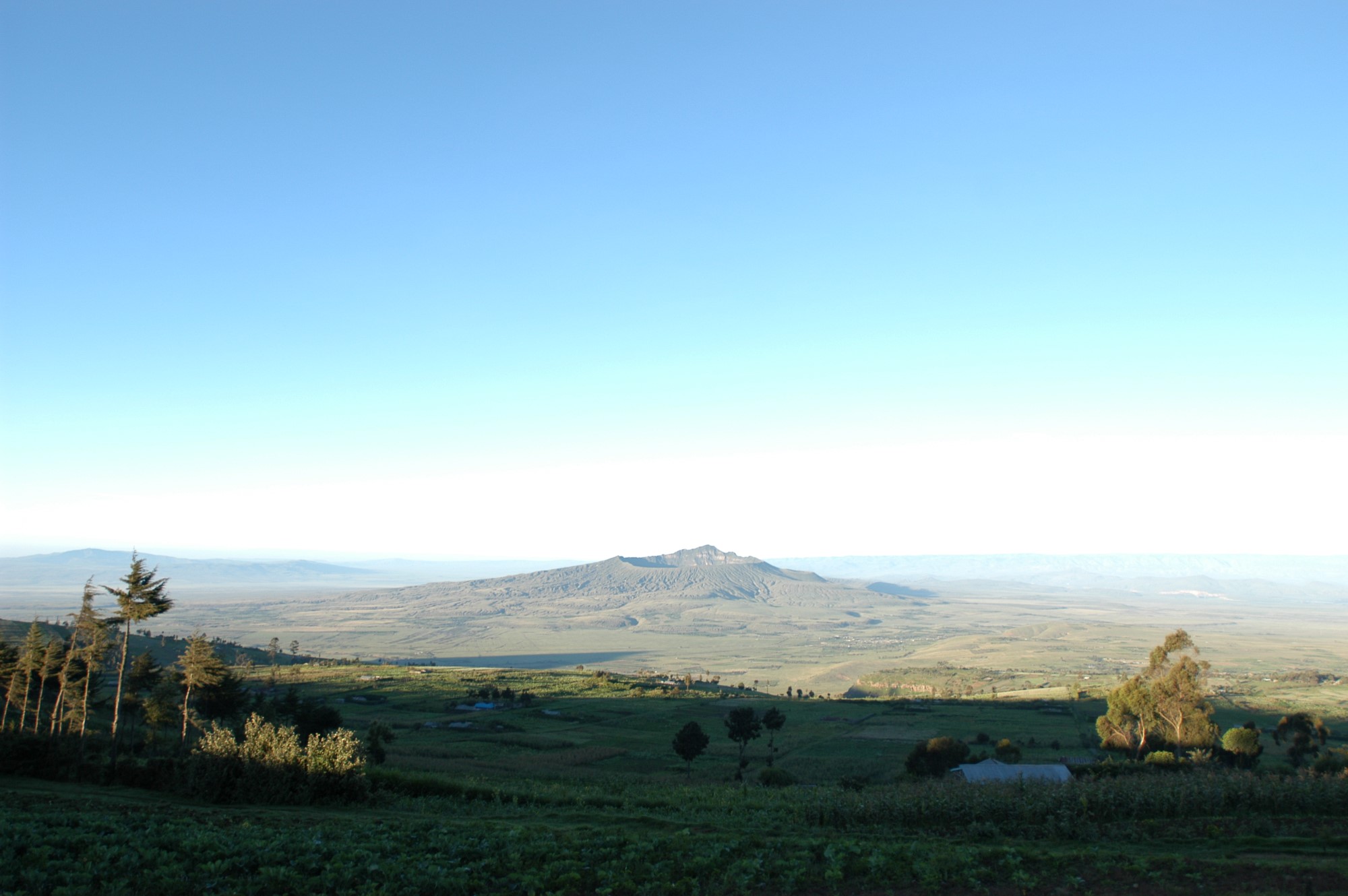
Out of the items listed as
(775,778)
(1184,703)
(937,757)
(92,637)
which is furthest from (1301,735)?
(92,637)

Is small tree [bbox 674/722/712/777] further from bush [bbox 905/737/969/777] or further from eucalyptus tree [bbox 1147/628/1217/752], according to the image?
eucalyptus tree [bbox 1147/628/1217/752]

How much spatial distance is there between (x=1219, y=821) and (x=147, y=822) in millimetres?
27868

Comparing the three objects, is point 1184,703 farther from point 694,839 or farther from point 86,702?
point 86,702

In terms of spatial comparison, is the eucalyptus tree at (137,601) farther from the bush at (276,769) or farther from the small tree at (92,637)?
the bush at (276,769)

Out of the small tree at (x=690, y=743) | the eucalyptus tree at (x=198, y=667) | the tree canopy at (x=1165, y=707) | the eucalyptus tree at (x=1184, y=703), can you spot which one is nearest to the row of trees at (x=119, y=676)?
the eucalyptus tree at (x=198, y=667)

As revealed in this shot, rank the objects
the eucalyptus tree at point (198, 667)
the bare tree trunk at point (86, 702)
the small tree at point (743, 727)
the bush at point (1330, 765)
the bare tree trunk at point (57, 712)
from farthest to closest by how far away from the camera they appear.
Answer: the small tree at point (743, 727), the bush at point (1330, 765), the eucalyptus tree at point (198, 667), the bare tree trunk at point (57, 712), the bare tree trunk at point (86, 702)

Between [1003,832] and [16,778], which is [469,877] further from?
[16,778]

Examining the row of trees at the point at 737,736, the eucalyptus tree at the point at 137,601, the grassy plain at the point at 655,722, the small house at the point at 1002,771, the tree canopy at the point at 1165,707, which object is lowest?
the grassy plain at the point at 655,722

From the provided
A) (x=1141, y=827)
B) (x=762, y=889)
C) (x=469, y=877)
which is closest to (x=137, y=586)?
(x=469, y=877)

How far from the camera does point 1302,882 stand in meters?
14.4

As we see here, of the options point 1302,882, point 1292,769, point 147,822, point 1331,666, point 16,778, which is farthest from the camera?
point 1331,666

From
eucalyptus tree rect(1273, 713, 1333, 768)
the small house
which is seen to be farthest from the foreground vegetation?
the small house

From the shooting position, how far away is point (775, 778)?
45.5 metres

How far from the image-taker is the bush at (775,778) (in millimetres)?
44469
